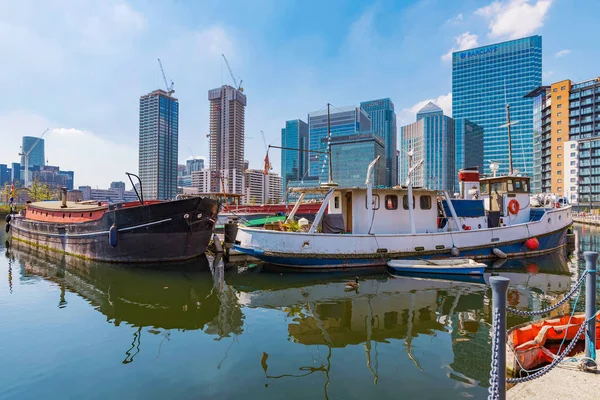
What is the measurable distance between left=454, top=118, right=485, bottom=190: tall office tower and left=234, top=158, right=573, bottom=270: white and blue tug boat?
123953 millimetres

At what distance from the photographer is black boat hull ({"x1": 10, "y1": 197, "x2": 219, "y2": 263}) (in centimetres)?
1606

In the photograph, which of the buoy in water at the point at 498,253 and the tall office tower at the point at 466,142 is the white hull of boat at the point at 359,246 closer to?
the buoy in water at the point at 498,253

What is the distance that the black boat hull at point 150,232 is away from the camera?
16062 millimetres

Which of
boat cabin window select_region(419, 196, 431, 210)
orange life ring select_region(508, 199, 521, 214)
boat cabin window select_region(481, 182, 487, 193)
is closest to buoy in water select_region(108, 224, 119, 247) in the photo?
boat cabin window select_region(419, 196, 431, 210)

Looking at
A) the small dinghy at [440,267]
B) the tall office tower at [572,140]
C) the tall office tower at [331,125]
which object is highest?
the tall office tower at [331,125]

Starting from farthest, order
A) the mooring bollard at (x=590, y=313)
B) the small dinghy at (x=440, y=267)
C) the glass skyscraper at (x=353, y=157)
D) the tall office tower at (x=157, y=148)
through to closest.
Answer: the tall office tower at (x=157, y=148)
the glass skyscraper at (x=353, y=157)
the small dinghy at (x=440, y=267)
the mooring bollard at (x=590, y=313)

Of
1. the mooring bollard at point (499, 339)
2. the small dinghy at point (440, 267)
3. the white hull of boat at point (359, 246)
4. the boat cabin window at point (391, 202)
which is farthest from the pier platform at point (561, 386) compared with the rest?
the boat cabin window at point (391, 202)

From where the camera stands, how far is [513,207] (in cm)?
1908

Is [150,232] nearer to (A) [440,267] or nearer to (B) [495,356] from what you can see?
(A) [440,267]

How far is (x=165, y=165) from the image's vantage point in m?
162

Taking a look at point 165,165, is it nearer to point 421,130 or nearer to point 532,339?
point 421,130

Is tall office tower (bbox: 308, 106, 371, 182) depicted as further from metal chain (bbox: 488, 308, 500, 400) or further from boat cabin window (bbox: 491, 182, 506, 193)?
metal chain (bbox: 488, 308, 500, 400)

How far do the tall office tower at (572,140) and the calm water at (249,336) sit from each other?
283ft

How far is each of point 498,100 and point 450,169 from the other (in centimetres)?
3546
